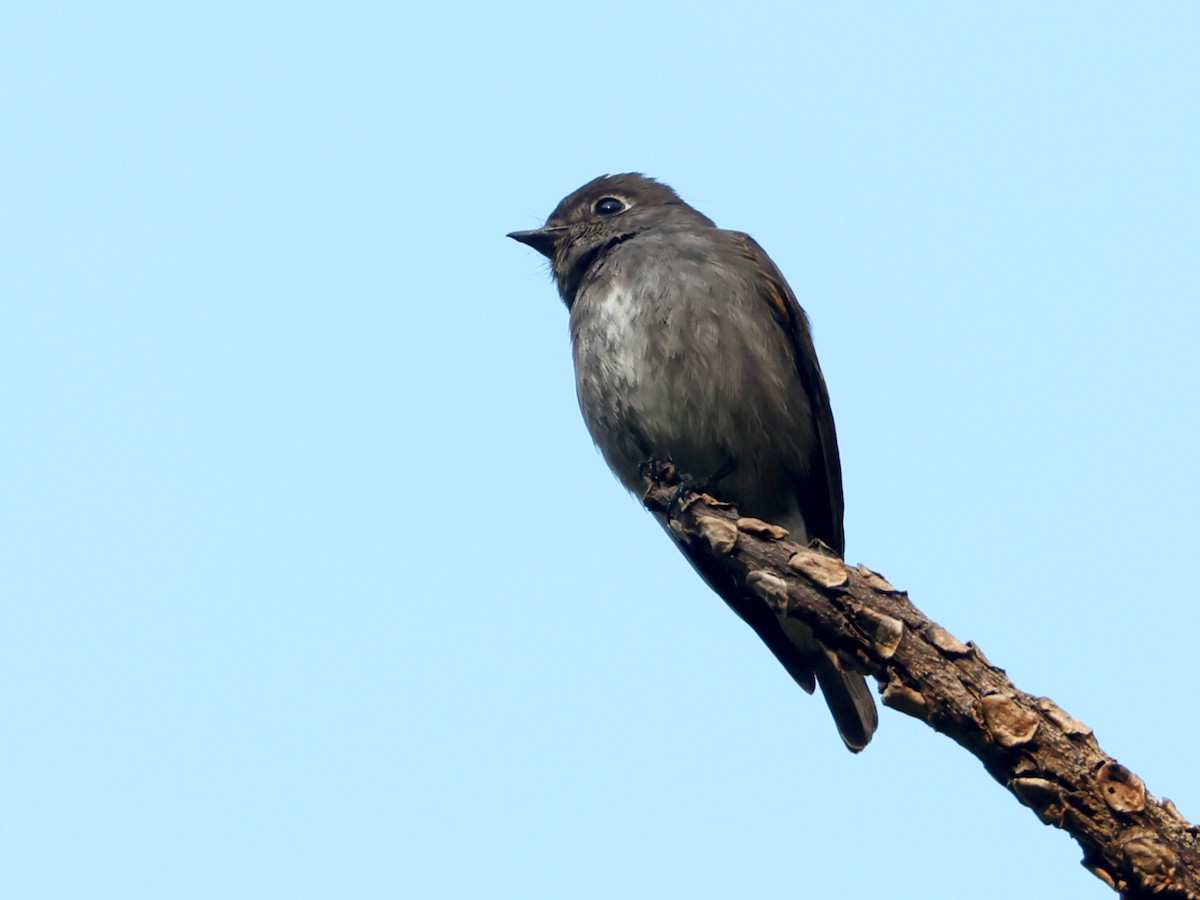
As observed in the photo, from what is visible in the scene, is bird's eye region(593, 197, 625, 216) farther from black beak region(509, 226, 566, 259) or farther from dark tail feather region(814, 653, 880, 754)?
dark tail feather region(814, 653, 880, 754)

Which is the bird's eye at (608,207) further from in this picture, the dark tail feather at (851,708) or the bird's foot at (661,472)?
the dark tail feather at (851,708)

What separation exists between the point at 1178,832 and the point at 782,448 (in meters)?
4.65

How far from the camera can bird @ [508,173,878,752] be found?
27.8 ft

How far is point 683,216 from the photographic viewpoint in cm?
1014

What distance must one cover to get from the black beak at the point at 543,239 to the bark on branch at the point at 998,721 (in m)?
4.77

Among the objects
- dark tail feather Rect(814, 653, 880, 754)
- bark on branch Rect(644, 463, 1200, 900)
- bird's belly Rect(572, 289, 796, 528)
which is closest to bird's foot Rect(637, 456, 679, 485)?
bird's belly Rect(572, 289, 796, 528)

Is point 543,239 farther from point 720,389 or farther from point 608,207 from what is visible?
point 720,389

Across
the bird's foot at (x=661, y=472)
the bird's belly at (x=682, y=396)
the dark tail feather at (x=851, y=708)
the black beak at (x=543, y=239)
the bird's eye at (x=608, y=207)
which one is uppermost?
the bird's eye at (x=608, y=207)

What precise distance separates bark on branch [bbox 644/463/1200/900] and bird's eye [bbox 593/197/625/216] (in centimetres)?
493

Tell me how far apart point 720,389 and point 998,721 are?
3.99 meters

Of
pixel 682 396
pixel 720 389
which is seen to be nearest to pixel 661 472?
pixel 682 396

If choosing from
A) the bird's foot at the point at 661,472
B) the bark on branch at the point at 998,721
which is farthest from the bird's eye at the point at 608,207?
the bark on branch at the point at 998,721

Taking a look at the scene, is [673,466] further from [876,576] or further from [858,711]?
[876,576]

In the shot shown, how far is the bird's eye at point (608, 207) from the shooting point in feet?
33.8
